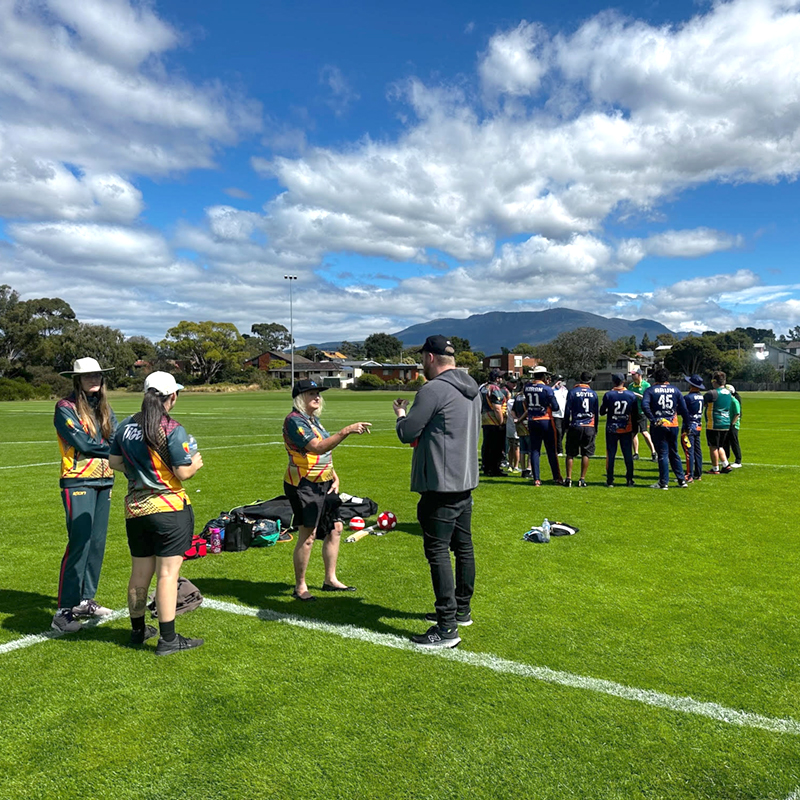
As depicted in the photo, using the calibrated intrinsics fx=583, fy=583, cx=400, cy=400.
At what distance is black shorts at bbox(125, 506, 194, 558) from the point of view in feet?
13.4

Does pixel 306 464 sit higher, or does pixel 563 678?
pixel 306 464

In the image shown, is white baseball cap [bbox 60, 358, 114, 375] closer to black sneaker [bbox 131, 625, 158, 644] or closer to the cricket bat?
black sneaker [bbox 131, 625, 158, 644]

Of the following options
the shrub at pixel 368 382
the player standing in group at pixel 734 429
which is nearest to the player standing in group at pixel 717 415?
the player standing in group at pixel 734 429

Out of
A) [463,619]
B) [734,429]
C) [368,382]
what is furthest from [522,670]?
[368,382]

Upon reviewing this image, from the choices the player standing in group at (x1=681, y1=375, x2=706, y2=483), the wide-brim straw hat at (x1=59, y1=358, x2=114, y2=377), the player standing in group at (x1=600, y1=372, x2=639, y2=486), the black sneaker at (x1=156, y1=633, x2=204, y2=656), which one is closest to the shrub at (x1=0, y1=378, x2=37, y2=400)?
the player standing in group at (x1=600, y1=372, x2=639, y2=486)

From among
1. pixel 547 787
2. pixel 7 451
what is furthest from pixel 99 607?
pixel 7 451

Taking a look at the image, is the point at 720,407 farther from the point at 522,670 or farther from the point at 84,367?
the point at 84,367

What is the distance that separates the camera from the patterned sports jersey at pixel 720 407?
41.2 ft

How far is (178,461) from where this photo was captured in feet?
13.4

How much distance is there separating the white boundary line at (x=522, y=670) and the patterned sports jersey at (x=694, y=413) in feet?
29.2

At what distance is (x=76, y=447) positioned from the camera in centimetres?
483

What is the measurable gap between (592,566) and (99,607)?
195 inches

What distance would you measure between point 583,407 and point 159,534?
836 cm

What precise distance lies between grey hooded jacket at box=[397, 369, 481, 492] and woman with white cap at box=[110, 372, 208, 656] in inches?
61.6
